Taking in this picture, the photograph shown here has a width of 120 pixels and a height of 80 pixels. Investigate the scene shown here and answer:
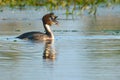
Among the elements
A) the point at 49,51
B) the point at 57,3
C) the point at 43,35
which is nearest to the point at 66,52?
the point at 49,51

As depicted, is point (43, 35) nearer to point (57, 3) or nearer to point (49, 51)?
point (49, 51)

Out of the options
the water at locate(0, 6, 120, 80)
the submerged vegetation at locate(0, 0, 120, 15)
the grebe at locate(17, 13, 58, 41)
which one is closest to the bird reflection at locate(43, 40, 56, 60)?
the water at locate(0, 6, 120, 80)

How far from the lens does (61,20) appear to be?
24484mm

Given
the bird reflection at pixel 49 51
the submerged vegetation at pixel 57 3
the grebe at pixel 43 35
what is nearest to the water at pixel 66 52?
the bird reflection at pixel 49 51

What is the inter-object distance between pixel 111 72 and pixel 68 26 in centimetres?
1014

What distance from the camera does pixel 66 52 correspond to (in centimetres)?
1489

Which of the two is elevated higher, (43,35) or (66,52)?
(66,52)

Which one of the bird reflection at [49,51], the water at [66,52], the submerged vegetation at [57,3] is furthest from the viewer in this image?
the submerged vegetation at [57,3]

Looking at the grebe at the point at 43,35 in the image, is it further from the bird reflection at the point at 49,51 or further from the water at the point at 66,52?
Answer: the bird reflection at the point at 49,51

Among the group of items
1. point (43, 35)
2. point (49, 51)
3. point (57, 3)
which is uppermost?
point (49, 51)

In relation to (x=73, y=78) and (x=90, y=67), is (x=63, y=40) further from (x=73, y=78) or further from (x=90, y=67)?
(x=73, y=78)

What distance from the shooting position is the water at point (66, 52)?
1180cm

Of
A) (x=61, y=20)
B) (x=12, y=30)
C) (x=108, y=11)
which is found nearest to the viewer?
(x=12, y=30)

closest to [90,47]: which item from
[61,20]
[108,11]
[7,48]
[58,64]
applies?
[7,48]
